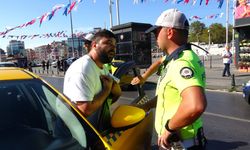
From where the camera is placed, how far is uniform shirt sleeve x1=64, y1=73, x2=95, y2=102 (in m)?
3.10

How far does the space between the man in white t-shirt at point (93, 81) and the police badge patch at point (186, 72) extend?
1000 millimetres

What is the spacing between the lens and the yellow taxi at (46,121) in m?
2.46

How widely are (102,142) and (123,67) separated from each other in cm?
190

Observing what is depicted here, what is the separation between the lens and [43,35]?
4131 centimetres

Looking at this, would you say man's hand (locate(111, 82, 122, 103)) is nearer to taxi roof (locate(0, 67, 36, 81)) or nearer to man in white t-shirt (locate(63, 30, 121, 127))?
man in white t-shirt (locate(63, 30, 121, 127))

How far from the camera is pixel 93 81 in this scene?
323 cm

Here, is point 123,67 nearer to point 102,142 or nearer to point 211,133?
point 102,142

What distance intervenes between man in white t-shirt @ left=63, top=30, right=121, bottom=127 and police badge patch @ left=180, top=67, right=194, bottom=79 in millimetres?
1000

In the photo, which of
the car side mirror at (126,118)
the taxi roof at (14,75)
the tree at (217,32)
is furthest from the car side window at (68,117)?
the tree at (217,32)

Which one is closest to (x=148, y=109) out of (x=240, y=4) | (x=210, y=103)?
(x=210, y=103)

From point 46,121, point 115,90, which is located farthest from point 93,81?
point 46,121

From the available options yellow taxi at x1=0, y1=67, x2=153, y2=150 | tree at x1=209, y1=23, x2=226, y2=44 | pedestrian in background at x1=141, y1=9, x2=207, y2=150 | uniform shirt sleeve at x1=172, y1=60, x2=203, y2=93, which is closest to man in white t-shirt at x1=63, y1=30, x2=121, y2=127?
yellow taxi at x1=0, y1=67, x2=153, y2=150

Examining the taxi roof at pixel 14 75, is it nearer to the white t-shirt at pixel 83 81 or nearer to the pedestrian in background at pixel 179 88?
the white t-shirt at pixel 83 81

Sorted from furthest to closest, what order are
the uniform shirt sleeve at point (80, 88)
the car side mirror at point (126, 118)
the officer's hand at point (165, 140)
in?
1. the uniform shirt sleeve at point (80, 88)
2. the car side mirror at point (126, 118)
3. the officer's hand at point (165, 140)
